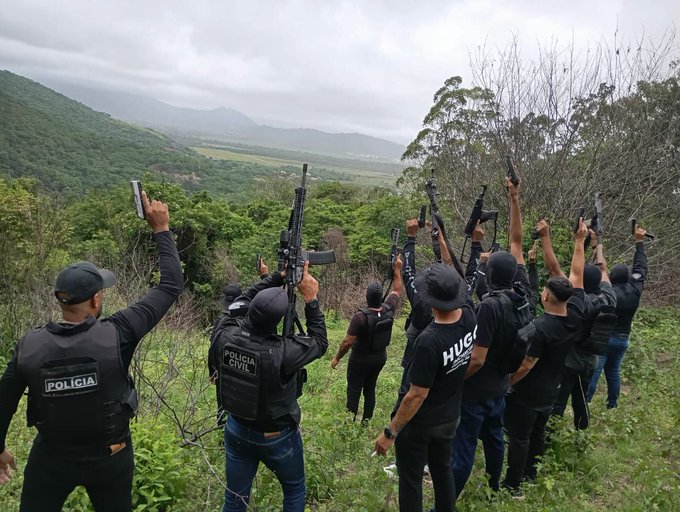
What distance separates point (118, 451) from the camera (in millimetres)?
2520

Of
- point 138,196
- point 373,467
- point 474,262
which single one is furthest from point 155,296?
point 474,262

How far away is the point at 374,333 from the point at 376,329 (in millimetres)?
51

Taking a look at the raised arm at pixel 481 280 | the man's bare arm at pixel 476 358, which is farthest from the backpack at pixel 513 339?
the raised arm at pixel 481 280

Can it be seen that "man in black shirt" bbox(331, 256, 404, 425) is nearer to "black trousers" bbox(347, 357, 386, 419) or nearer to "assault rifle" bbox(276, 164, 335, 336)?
"black trousers" bbox(347, 357, 386, 419)

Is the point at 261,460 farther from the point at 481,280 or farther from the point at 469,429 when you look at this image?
the point at 481,280

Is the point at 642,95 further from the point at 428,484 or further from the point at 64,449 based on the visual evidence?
the point at 64,449

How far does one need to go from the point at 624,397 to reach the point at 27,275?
1144 centimetres

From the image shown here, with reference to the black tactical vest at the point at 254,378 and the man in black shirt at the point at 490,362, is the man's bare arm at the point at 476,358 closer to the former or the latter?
the man in black shirt at the point at 490,362

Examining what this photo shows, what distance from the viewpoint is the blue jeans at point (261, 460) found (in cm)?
289

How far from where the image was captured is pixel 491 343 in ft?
11.4

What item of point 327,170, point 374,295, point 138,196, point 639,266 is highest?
point 138,196

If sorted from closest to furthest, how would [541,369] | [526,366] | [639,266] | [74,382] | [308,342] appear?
1. [74,382]
2. [308,342]
3. [526,366]
4. [541,369]
5. [639,266]

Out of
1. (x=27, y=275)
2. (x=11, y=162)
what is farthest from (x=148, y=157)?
(x=27, y=275)

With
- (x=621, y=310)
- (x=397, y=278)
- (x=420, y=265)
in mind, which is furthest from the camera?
(x=420, y=265)
